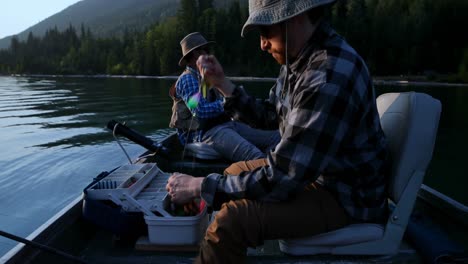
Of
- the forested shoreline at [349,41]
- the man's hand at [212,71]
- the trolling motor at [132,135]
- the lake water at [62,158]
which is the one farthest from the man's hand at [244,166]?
the forested shoreline at [349,41]

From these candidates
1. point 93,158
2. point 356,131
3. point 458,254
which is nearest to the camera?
point 356,131

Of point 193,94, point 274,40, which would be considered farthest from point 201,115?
point 274,40

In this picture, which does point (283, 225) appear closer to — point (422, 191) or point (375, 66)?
point (422, 191)

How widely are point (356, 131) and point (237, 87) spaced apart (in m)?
1.16

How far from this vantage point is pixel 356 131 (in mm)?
2340

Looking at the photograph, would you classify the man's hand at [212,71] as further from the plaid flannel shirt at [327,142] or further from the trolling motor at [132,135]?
the trolling motor at [132,135]

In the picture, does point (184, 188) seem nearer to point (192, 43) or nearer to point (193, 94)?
point (193, 94)

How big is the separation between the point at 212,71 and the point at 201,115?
314 cm

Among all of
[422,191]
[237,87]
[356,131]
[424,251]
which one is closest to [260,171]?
[356,131]

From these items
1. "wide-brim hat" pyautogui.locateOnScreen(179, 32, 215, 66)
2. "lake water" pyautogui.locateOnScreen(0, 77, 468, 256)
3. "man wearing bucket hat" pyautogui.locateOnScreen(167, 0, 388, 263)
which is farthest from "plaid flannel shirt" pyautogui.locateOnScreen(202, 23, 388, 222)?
"lake water" pyautogui.locateOnScreen(0, 77, 468, 256)

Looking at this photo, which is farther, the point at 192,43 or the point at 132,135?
the point at 192,43

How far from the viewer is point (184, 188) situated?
2645 mm

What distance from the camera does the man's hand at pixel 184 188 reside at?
2.59 metres

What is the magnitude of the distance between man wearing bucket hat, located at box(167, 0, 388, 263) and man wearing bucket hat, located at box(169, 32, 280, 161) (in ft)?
10.9
